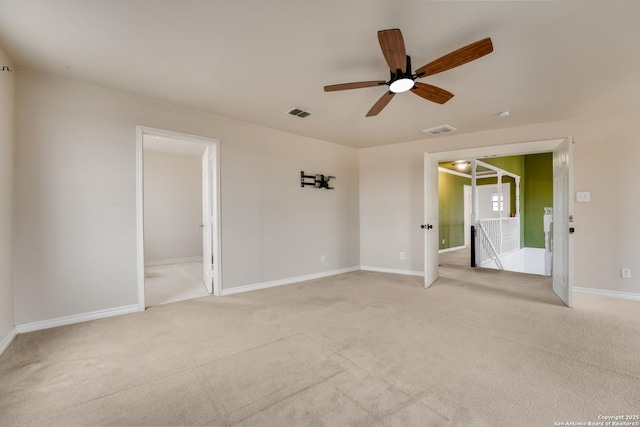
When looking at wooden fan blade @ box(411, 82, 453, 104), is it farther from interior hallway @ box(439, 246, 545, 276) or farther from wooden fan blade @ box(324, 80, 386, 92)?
interior hallway @ box(439, 246, 545, 276)

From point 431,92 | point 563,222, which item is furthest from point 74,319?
point 563,222

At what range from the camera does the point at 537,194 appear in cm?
812

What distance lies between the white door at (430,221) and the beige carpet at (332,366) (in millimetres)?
996

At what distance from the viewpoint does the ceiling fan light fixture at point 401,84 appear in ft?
7.31

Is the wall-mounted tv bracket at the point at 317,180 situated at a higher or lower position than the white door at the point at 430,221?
higher

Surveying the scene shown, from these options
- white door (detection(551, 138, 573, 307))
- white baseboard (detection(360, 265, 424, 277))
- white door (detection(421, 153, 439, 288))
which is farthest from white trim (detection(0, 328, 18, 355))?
white door (detection(551, 138, 573, 307))

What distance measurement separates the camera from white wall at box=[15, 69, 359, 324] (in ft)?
8.66

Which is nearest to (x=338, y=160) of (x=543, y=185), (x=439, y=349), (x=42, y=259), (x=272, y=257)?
(x=272, y=257)

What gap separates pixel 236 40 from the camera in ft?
6.95

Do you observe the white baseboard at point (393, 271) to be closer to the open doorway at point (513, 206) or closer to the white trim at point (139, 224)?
the open doorway at point (513, 206)

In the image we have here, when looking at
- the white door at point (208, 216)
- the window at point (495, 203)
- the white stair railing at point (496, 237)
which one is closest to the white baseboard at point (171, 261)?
the white door at point (208, 216)

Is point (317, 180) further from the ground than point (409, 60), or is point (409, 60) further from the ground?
point (409, 60)

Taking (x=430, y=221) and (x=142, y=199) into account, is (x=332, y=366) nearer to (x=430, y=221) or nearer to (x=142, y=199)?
(x=142, y=199)

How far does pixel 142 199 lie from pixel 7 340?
161 centimetres
